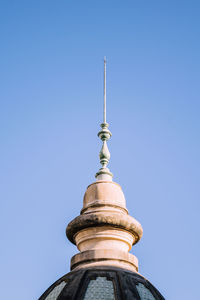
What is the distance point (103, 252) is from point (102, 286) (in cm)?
93

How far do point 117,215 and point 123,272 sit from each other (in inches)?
49.1

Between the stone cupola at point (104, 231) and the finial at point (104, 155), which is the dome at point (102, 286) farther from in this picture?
the finial at point (104, 155)

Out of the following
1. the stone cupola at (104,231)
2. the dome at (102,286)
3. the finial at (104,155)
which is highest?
the finial at (104,155)

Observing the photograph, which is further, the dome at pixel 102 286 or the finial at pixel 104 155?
the finial at pixel 104 155

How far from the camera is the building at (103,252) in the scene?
29.2 feet

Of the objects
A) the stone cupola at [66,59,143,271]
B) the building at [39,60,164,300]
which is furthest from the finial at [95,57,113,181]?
the stone cupola at [66,59,143,271]

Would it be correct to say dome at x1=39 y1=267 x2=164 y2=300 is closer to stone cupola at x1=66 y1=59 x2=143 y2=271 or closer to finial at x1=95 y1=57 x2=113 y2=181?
stone cupola at x1=66 y1=59 x2=143 y2=271

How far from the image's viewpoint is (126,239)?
10.3 meters

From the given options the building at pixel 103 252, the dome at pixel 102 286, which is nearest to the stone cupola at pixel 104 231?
the building at pixel 103 252

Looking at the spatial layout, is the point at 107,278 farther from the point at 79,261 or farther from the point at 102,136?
the point at 102,136

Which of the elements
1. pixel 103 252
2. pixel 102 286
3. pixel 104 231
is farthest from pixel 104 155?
pixel 102 286

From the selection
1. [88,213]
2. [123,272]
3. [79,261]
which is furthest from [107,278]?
[88,213]

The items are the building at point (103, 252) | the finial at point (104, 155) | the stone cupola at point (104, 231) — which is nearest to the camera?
the building at point (103, 252)

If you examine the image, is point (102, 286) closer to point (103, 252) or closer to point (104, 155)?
point (103, 252)
